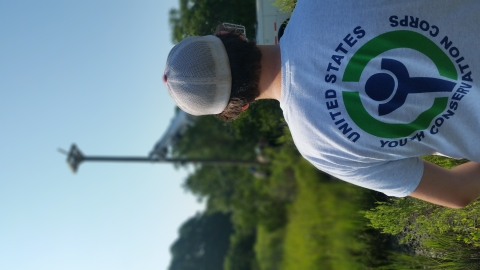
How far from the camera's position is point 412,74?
1.10 m

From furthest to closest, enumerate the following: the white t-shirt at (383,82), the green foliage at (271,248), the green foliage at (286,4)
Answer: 1. the green foliage at (271,248)
2. the green foliage at (286,4)
3. the white t-shirt at (383,82)

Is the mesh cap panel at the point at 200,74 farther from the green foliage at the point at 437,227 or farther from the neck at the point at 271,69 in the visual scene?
the green foliage at the point at 437,227

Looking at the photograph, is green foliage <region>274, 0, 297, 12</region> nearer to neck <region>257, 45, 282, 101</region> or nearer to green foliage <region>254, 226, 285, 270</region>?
neck <region>257, 45, 282, 101</region>

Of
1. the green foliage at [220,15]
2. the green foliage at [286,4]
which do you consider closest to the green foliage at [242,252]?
the green foliage at [220,15]

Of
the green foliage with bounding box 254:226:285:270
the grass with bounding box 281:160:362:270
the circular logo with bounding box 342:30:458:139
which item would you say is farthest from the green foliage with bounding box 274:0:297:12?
the green foliage with bounding box 254:226:285:270

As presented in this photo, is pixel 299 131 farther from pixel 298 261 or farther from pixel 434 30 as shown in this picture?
pixel 298 261

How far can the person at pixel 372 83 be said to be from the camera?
107cm

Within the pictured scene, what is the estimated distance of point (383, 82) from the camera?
110 cm

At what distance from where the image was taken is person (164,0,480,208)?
3.51ft

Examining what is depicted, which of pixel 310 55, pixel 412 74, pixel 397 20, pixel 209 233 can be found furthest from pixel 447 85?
pixel 209 233

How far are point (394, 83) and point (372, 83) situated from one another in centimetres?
6

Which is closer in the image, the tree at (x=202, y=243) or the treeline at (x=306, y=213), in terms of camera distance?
the treeline at (x=306, y=213)

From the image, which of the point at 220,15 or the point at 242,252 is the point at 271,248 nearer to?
the point at 242,252

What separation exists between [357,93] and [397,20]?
0.22 m
